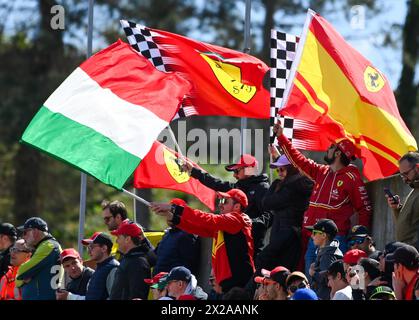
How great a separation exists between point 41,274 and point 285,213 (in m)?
2.76

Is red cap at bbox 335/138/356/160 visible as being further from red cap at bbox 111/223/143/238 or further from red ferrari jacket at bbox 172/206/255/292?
red cap at bbox 111/223/143/238

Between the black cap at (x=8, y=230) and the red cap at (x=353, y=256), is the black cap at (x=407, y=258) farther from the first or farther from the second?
the black cap at (x=8, y=230)

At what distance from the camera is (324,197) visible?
43.1 ft

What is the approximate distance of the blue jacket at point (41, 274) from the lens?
1388 centimetres

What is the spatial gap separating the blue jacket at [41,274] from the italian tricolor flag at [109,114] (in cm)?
141

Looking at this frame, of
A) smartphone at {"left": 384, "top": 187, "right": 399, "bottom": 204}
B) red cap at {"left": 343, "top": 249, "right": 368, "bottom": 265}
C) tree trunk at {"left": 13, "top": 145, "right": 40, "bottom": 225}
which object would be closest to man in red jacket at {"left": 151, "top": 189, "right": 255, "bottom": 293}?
smartphone at {"left": 384, "top": 187, "right": 399, "bottom": 204}

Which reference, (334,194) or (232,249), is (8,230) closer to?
(232,249)

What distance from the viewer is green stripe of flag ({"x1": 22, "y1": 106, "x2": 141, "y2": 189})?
12844 millimetres

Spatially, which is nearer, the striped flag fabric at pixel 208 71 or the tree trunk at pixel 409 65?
the striped flag fabric at pixel 208 71

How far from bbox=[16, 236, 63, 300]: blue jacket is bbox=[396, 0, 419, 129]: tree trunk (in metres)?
15.3

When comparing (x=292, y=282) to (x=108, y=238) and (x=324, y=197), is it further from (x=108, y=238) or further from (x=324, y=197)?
(x=108, y=238)

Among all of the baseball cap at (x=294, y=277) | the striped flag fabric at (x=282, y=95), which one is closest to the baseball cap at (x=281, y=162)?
the striped flag fabric at (x=282, y=95)

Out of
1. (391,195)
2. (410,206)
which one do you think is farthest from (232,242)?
(410,206)
